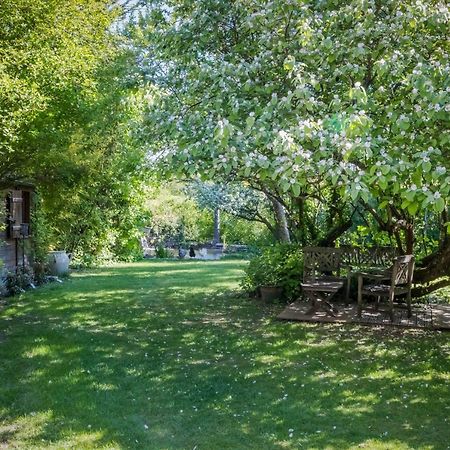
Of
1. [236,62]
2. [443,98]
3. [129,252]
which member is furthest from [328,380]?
[129,252]

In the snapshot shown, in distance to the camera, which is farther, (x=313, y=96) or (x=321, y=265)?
(x=321, y=265)

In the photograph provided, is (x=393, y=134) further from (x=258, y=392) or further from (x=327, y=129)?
(x=258, y=392)

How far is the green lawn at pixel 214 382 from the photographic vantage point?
144 inches

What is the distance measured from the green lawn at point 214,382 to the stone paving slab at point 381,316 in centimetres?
26

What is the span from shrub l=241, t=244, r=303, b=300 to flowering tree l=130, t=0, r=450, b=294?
241cm

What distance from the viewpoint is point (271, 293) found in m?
8.72

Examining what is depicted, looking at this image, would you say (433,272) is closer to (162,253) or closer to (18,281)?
(18,281)

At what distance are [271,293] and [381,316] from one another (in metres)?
2.02

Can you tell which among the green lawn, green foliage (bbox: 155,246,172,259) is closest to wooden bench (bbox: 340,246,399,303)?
the green lawn

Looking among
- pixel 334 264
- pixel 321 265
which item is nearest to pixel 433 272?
pixel 334 264

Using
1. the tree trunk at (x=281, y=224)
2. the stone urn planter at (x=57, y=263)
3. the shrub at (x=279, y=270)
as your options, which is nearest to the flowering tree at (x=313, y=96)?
the shrub at (x=279, y=270)

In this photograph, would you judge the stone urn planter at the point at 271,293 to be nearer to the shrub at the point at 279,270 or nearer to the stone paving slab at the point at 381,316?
the shrub at the point at 279,270

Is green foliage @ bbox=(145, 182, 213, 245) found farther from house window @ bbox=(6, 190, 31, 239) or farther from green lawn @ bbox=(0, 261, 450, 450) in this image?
green lawn @ bbox=(0, 261, 450, 450)

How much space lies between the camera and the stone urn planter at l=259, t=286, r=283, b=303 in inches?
343
